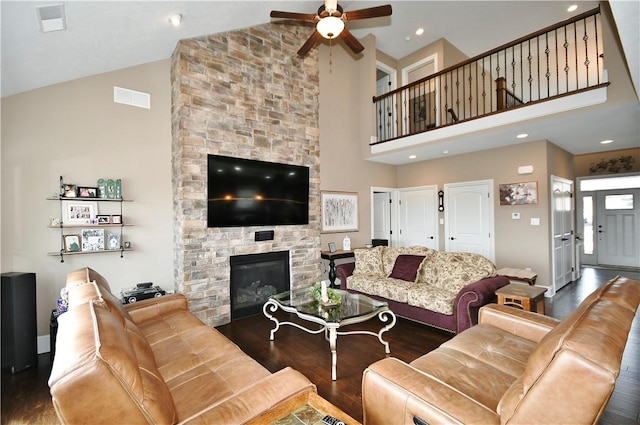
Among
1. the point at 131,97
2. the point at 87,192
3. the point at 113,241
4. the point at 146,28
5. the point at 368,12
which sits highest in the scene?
the point at 368,12

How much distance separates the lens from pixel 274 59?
182 inches

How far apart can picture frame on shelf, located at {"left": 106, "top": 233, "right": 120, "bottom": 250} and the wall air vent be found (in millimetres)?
1636

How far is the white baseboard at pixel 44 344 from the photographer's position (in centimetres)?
305

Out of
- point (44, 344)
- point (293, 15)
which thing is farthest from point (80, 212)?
point (293, 15)

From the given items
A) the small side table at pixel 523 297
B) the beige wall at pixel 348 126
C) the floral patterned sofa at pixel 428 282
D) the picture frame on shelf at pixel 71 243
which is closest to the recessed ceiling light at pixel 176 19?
the picture frame on shelf at pixel 71 243

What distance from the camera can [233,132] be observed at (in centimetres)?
412

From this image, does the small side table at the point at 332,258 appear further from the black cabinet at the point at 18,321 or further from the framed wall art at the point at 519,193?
the black cabinet at the point at 18,321

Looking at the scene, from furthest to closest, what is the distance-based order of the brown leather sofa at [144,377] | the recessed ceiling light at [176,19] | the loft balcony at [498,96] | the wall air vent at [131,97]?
the loft balcony at [498,96] → the wall air vent at [131,97] → the recessed ceiling light at [176,19] → the brown leather sofa at [144,377]

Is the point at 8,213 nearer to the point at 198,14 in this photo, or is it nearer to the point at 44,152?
the point at 44,152

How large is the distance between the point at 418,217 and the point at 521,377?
5623mm

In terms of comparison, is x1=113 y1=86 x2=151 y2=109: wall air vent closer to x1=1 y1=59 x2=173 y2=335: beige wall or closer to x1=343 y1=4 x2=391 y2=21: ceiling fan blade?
x1=1 y1=59 x2=173 y2=335: beige wall

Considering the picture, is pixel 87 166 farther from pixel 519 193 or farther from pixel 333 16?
pixel 519 193

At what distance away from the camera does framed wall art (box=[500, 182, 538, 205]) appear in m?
4.99

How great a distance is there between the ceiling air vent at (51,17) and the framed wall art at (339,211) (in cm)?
389
